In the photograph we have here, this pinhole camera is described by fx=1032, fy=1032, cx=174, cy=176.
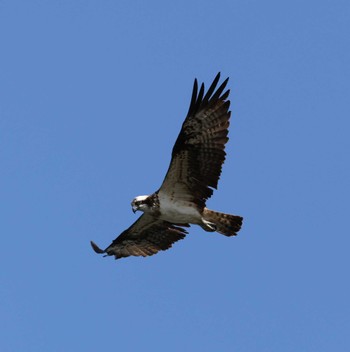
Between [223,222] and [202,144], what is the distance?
167cm

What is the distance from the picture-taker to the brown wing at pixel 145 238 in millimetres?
21156

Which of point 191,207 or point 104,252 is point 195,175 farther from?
point 104,252

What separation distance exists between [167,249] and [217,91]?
13.0 ft

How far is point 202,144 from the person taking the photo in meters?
19.2

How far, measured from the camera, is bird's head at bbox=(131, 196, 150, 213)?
19750mm

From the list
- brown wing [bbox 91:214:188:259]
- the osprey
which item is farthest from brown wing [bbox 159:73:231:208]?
brown wing [bbox 91:214:188:259]

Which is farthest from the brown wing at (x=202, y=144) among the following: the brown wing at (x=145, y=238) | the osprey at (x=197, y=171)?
the brown wing at (x=145, y=238)

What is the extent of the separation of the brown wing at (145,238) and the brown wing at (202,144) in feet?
5.89

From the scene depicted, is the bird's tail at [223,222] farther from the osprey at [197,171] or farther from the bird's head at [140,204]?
the bird's head at [140,204]

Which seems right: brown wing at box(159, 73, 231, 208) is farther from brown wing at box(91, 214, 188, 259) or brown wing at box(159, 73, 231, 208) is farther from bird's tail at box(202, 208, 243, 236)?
brown wing at box(91, 214, 188, 259)

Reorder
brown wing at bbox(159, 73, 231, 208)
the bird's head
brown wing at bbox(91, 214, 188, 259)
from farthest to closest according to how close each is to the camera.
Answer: brown wing at bbox(91, 214, 188, 259) → the bird's head → brown wing at bbox(159, 73, 231, 208)

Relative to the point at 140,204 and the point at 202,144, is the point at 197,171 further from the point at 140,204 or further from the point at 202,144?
the point at 140,204

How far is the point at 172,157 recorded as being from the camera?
63.2ft

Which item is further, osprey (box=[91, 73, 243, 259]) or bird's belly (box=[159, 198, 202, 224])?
bird's belly (box=[159, 198, 202, 224])
